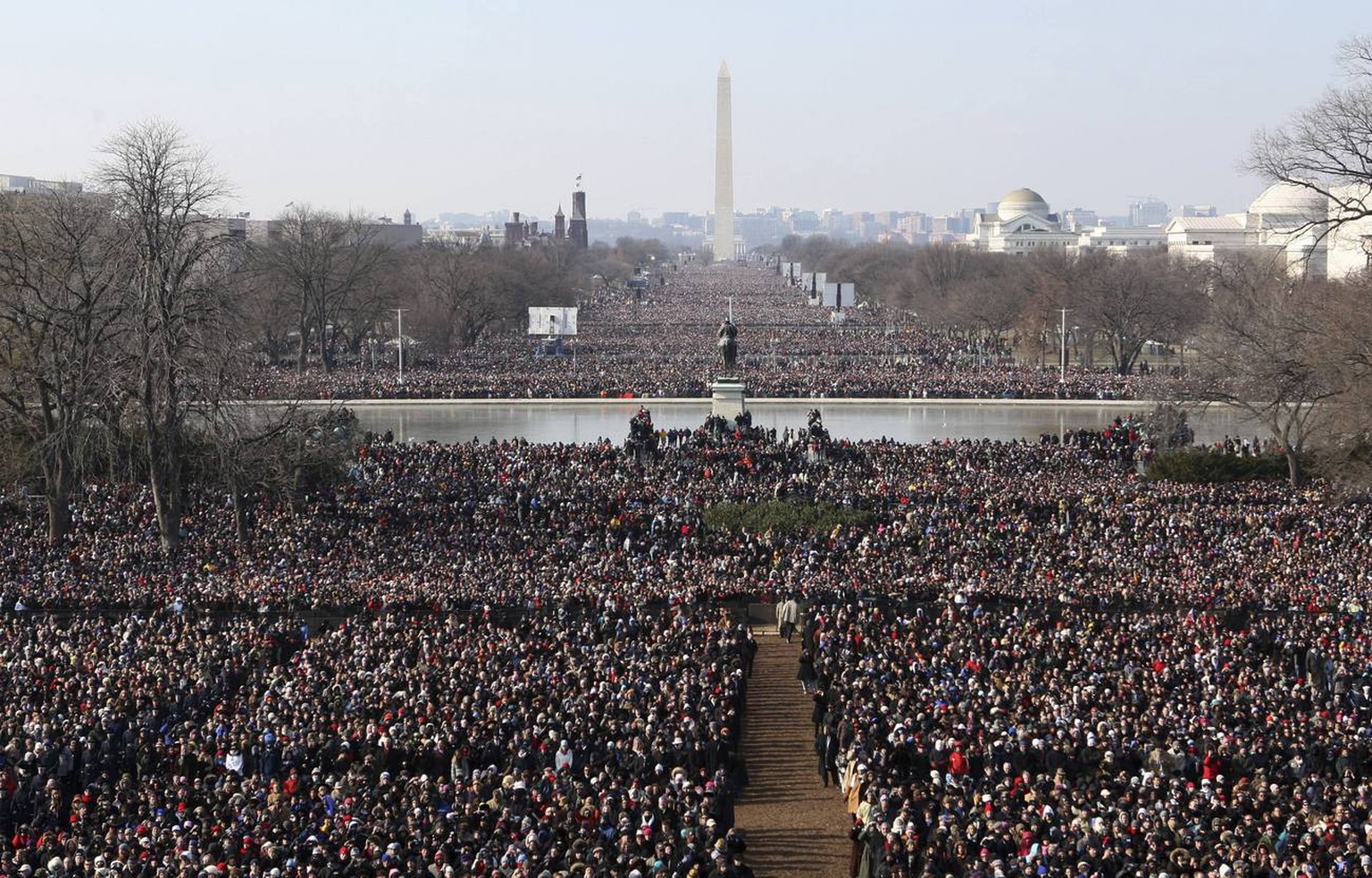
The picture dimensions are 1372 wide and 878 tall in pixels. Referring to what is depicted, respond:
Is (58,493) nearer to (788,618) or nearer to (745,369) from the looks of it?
(788,618)

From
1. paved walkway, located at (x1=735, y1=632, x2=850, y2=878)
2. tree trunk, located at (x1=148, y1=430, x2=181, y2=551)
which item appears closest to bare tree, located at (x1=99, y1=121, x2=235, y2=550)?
tree trunk, located at (x1=148, y1=430, x2=181, y2=551)

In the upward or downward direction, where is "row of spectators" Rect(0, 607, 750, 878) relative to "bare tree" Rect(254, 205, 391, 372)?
downward

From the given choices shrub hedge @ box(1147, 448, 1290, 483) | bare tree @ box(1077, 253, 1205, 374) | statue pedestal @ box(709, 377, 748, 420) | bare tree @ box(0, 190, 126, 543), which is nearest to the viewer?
bare tree @ box(0, 190, 126, 543)

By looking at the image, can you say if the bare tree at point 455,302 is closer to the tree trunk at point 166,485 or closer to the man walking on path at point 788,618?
the tree trunk at point 166,485

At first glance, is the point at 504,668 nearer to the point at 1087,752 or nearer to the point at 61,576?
the point at 1087,752

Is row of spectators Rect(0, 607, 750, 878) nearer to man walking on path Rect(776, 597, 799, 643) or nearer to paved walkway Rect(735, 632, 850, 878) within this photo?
paved walkway Rect(735, 632, 850, 878)

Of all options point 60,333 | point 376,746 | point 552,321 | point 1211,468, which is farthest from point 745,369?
point 376,746

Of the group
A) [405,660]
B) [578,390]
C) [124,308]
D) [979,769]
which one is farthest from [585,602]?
[578,390]
